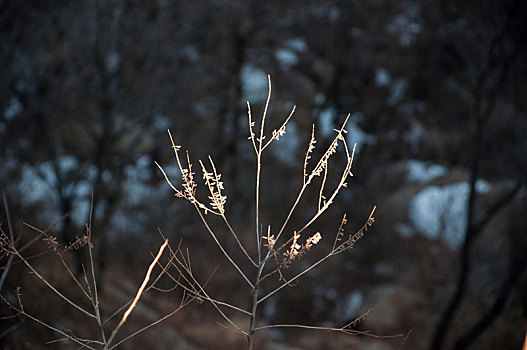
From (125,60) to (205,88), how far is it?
18.7ft

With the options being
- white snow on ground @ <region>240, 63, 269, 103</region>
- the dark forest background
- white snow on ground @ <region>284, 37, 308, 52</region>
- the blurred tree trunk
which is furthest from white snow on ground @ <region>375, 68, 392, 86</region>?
the blurred tree trunk

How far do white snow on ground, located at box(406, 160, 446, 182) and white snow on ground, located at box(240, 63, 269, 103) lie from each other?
5.25 m

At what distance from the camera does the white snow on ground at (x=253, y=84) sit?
11352 mm

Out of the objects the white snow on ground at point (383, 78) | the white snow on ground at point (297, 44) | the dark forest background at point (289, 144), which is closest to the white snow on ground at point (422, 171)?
the dark forest background at point (289, 144)

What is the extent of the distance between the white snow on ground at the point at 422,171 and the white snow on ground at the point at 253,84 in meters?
5.25

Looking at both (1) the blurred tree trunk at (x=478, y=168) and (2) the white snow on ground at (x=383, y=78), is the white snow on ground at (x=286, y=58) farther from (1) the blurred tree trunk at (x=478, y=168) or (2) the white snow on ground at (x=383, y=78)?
(1) the blurred tree trunk at (x=478, y=168)

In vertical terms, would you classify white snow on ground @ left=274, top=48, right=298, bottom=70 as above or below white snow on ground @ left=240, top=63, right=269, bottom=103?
above

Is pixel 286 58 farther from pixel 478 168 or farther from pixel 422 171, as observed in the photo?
pixel 478 168

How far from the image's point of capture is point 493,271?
25.3ft

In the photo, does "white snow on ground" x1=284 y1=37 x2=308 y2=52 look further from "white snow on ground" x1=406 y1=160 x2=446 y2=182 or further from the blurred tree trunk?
the blurred tree trunk

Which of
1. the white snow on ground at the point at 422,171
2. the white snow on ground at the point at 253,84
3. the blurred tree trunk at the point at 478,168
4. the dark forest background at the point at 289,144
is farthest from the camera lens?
the white snow on ground at the point at 422,171

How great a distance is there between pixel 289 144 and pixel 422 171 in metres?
4.23

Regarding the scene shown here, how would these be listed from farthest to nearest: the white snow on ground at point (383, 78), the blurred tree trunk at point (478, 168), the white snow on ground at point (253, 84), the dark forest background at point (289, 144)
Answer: the white snow on ground at point (383, 78)
the white snow on ground at point (253, 84)
the dark forest background at point (289, 144)
the blurred tree trunk at point (478, 168)

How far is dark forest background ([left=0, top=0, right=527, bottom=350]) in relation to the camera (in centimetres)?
684
